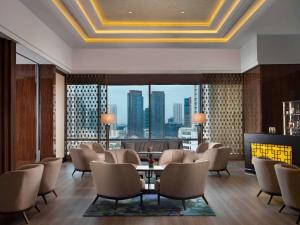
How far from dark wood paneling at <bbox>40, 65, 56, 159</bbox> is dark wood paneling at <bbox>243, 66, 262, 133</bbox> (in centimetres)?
614

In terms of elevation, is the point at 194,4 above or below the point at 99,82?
above

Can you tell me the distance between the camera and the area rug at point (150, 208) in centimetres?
495

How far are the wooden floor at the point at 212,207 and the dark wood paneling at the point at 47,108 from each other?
8.10 feet

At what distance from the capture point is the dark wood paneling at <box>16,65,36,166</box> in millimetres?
9047

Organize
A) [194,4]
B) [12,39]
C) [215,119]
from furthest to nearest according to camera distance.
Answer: [215,119] < [194,4] < [12,39]

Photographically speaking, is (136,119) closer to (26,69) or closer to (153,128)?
(153,128)

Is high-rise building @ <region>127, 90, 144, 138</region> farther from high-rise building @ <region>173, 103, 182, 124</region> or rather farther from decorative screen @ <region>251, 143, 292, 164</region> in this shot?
decorative screen @ <region>251, 143, 292, 164</region>

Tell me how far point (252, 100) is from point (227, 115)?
4.32ft

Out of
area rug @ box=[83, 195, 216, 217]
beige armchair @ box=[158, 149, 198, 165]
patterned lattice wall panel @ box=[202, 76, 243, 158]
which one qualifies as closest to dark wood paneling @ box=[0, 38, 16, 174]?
area rug @ box=[83, 195, 216, 217]

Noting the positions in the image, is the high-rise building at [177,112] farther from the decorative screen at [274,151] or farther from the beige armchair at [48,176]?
the beige armchair at [48,176]

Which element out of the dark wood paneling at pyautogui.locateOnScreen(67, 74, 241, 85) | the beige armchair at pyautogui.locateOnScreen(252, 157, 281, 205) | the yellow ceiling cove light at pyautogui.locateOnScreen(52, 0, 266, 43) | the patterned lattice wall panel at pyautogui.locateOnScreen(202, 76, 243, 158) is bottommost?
the beige armchair at pyautogui.locateOnScreen(252, 157, 281, 205)

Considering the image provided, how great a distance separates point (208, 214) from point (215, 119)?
662cm

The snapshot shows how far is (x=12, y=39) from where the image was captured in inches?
245

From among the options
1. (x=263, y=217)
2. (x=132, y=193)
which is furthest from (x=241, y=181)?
(x=132, y=193)
